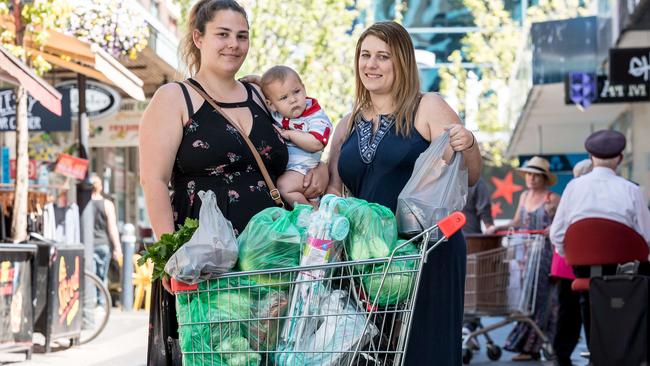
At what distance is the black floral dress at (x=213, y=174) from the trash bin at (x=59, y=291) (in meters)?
7.05

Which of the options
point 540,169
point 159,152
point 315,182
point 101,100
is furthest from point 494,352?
point 101,100

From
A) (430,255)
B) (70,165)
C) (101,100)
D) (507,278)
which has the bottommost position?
(507,278)

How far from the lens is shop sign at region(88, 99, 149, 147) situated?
860 inches

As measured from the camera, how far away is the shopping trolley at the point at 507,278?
35.7 feet

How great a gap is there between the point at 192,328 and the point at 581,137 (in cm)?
3502

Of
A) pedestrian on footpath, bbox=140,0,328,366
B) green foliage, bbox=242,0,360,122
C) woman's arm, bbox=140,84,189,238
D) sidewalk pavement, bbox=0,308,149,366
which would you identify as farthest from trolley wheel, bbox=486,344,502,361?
green foliage, bbox=242,0,360,122

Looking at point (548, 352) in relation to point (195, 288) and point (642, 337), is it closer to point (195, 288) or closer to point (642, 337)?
point (642, 337)

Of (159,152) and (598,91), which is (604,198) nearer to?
(159,152)

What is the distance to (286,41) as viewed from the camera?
32.0m

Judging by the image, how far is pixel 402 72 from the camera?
15.6 ft

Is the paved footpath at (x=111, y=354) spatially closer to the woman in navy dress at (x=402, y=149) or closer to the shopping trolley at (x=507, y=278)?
the shopping trolley at (x=507, y=278)

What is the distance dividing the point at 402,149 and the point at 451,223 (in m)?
0.90

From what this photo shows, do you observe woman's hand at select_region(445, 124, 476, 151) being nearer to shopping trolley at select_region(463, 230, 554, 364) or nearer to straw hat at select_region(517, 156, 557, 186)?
shopping trolley at select_region(463, 230, 554, 364)

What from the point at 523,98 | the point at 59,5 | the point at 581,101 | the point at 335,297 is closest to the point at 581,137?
the point at 523,98
